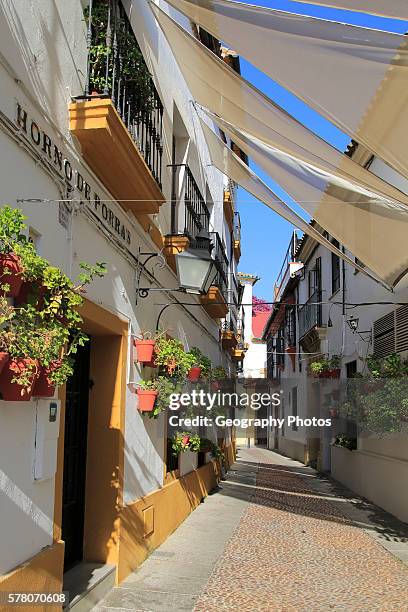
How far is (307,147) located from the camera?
19.4 feet

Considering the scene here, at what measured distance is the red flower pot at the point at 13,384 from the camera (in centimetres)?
324

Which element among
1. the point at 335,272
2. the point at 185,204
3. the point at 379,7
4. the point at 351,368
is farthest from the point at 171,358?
the point at 335,272

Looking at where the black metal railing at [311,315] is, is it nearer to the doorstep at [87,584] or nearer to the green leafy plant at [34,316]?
the doorstep at [87,584]

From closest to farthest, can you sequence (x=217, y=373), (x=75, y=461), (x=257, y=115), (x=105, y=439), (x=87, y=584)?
(x=87, y=584) → (x=257, y=115) → (x=75, y=461) → (x=105, y=439) → (x=217, y=373)

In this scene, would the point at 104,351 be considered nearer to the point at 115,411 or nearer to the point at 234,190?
the point at 115,411

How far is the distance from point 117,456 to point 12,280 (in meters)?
3.28

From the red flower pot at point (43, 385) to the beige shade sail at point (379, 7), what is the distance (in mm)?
2926

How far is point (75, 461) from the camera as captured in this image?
19.8 feet

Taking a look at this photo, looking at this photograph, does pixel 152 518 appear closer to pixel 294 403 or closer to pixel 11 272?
pixel 11 272

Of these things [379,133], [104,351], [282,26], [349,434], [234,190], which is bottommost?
[349,434]

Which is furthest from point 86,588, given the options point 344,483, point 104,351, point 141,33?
point 344,483

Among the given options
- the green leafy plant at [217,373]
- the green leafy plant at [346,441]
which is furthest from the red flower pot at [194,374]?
the green leafy plant at [346,441]

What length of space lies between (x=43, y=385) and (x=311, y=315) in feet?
53.2

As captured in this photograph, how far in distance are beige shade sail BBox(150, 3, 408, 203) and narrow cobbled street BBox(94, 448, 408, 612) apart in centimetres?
387
